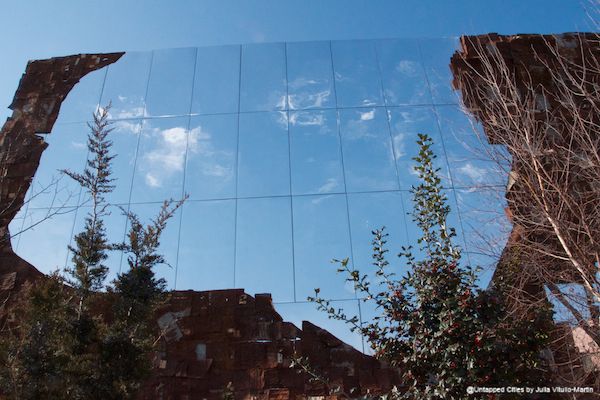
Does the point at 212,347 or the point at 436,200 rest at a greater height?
the point at 436,200

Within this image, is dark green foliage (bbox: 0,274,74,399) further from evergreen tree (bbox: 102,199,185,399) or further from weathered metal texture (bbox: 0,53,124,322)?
weathered metal texture (bbox: 0,53,124,322)

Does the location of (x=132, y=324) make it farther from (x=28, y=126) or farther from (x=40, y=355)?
(x=28, y=126)

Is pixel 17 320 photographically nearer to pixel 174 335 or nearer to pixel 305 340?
pixel 174 335

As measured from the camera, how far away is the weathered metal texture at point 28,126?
8.72 meters

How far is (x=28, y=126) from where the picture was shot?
34.0ft

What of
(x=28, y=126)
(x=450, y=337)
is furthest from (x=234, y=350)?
(x=28, y=126)

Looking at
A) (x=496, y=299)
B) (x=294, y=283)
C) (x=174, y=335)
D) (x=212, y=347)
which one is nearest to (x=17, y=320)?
(x=174, y=335)

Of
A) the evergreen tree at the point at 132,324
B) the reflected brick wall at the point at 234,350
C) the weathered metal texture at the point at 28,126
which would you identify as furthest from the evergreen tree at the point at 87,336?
the weathered metal texture at the point at 28,126

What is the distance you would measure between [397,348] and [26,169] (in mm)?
9045

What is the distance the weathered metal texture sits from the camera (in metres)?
8.72

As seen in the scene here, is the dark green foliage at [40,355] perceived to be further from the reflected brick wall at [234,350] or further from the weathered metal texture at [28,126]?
the weathered metal texture at [28,126]

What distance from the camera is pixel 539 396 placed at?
3.39 metres

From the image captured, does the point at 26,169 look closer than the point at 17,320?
No

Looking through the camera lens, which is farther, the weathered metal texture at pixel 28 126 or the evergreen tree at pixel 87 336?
the weathered metal texture at pixel 28 126
